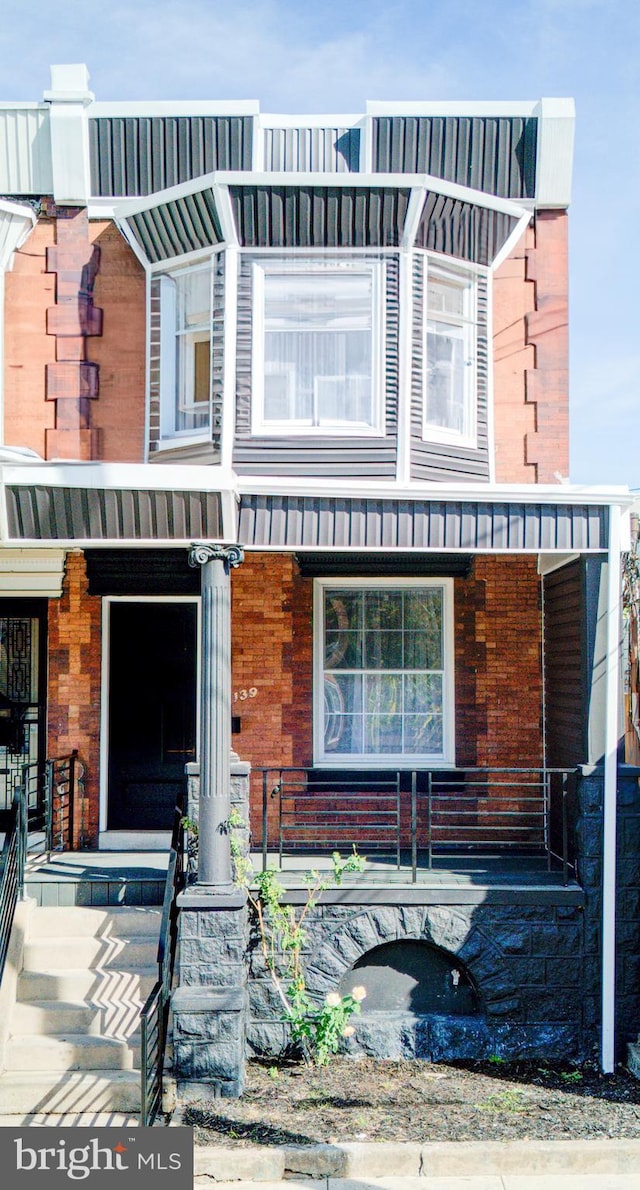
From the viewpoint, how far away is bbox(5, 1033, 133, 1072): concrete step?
7.16 m

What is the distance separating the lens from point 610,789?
7977 mm

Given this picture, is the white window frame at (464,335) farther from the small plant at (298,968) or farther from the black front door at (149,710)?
the small plant at (298,968)

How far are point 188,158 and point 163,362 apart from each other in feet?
6.27

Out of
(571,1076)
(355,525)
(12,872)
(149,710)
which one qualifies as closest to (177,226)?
(355,525)

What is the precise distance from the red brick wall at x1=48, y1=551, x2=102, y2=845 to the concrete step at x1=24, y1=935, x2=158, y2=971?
1.99m

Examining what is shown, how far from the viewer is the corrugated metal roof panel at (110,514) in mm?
7707

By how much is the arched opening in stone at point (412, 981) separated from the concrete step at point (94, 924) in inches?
63.9

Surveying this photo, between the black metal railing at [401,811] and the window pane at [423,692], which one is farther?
the window pane at [423,692]

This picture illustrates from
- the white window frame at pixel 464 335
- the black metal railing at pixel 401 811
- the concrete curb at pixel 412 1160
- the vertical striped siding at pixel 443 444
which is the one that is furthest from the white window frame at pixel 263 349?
the concrete curb at pixel 412 1160

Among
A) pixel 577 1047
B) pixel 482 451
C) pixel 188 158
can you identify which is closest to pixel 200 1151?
pixel 577 1047

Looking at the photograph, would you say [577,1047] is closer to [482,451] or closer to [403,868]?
[403,868]

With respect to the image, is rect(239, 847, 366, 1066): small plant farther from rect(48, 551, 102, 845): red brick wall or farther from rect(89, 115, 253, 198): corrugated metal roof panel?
rect(89, 115, 253, 198): corrugated metal roof panel

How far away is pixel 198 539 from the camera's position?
7777 mm

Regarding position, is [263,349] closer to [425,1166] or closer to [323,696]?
[323,696]
